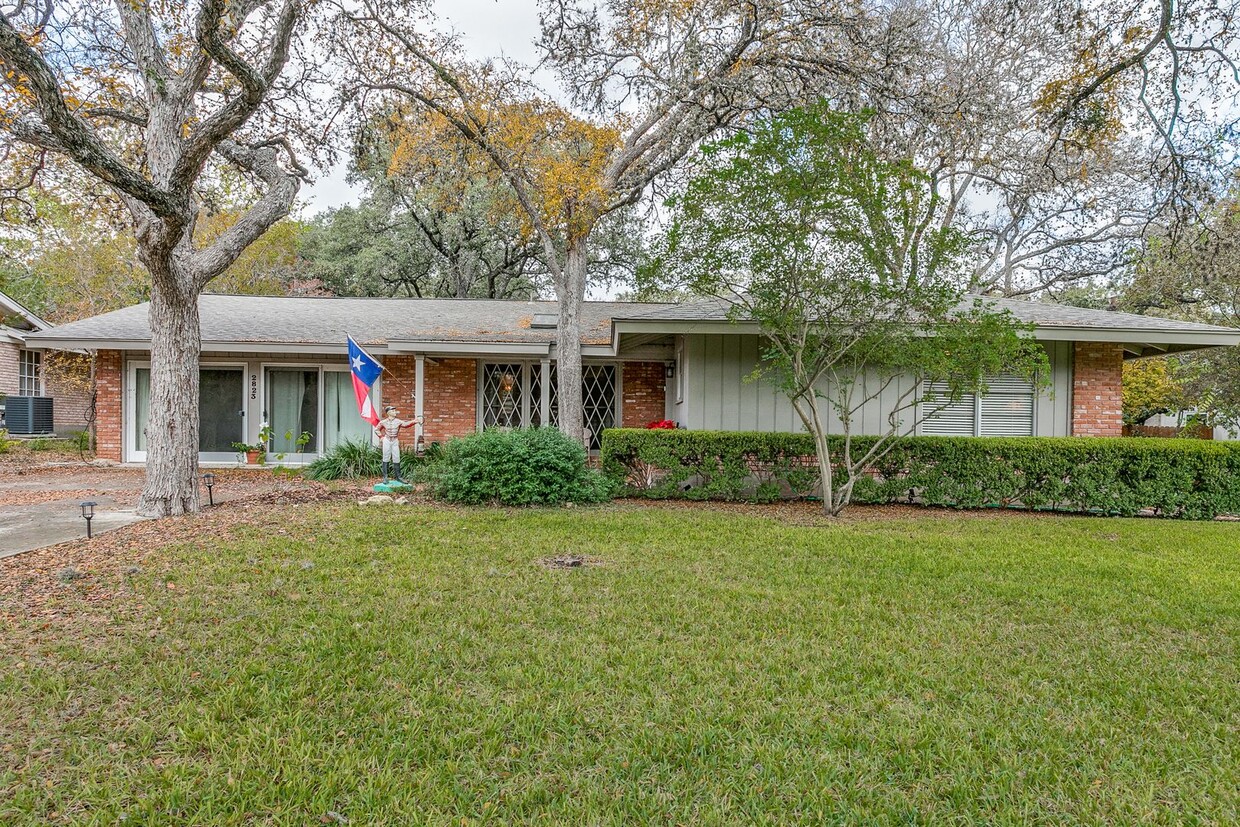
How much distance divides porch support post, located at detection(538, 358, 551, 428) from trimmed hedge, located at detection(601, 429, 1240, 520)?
3.77 metres

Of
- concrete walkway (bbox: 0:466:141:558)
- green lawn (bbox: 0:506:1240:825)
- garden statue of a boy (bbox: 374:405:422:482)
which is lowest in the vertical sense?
green lawn (bbox: 0:506:1240:825)

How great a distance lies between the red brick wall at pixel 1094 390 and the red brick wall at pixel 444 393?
10836 mm

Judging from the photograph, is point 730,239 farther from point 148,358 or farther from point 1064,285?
point 1064,285

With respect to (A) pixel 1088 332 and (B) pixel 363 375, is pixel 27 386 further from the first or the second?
(A) pixel 1088 332

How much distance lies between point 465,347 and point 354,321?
12.9 ft

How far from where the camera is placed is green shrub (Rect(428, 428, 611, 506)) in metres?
8.17

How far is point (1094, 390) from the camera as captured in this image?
9867 millimetres

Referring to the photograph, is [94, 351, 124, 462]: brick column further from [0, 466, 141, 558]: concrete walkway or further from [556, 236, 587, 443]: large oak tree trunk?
[556, 236, 587, 443]: large oak tree trunk

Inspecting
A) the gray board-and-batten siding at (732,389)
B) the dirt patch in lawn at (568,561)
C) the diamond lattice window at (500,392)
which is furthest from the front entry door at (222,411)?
the dirt patch in lawn at (568,561)

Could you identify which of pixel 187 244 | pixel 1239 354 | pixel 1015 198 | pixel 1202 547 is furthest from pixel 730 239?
pixel 1239 354

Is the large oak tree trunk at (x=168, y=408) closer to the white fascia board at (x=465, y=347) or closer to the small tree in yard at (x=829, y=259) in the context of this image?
the white fascia board at (x=465, y=347)

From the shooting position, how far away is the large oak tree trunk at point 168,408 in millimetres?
6832

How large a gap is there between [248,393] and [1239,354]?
2111 cm

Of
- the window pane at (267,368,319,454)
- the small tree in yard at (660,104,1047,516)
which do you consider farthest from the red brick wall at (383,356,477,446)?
the small tree in yard at (660,104,1047,516)
